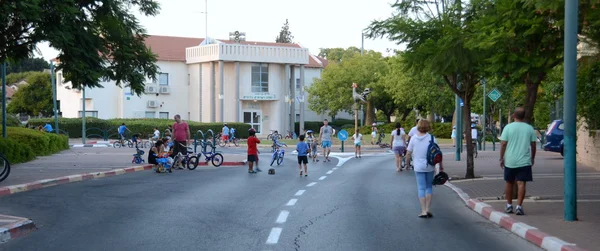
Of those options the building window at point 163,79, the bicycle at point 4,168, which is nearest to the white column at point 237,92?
the building window at point 163,79

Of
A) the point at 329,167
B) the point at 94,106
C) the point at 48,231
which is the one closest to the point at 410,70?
the point at 329,167

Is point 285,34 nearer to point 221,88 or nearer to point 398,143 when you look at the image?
point 221,88

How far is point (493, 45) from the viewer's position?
46.0 feet

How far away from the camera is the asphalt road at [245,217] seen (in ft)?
31.4

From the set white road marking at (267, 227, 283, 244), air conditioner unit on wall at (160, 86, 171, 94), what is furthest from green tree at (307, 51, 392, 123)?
white road marking at (267, 227, 283, 244)

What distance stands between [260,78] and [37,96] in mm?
29099

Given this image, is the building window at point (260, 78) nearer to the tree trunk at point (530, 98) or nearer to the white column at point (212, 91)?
the white column at point (212, 91)

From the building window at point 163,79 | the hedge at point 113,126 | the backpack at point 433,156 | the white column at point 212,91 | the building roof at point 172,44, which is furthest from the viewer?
the building roof at point 172,44

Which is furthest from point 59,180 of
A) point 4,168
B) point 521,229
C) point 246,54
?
point 246,54

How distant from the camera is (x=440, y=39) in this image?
1792 centimetres

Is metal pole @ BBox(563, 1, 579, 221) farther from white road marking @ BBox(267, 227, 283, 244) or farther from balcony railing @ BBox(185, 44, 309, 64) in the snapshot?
balcony railing @ BBox(185, 44, 309, 64)

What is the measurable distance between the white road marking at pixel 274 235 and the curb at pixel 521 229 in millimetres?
3343

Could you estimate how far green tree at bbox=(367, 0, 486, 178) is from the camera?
17.5 meters

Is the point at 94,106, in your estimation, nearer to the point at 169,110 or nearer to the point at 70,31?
the point at 169,110
